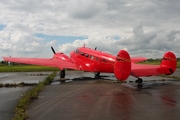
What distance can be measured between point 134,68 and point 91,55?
6232 mm

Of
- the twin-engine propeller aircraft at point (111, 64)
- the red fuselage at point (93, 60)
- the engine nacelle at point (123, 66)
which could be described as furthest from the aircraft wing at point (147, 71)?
the red fuselage at point (93, 60)

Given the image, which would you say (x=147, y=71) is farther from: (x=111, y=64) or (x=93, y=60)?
(x=93, y=60)

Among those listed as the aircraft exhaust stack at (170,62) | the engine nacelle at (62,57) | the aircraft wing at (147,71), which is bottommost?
the aircraft wing at (147,71)

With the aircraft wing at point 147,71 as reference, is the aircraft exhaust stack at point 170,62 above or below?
above

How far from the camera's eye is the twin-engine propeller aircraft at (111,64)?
43.0 feet

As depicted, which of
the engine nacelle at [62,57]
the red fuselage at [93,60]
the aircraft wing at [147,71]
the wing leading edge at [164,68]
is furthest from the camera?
the engine nacelle at [62,57]

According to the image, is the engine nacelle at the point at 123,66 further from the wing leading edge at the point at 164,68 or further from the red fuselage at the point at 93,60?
the red fuselage at the point at 93,60

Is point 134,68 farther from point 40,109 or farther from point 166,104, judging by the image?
point 40,109

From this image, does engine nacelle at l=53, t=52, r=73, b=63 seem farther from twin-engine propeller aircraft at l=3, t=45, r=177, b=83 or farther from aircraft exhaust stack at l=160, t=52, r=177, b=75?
aircraft exhaust stack at l=160, t=52, r=177, b=75

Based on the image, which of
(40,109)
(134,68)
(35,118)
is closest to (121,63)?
(134,68)

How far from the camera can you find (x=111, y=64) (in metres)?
17.7

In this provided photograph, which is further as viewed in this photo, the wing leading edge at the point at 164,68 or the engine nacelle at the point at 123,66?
the wing leading edge at the point at 164,68

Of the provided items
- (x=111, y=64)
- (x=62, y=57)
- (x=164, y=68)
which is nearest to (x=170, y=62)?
(x=164, y=68)

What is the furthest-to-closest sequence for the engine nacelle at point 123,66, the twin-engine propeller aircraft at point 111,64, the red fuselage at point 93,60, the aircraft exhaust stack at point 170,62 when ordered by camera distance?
the red fuselage at point 93,60
the aircraft exhaust stack at point 170,62
the twin-engine propeller aircraft at point 111,64
the engine nacelle at point 123,66
